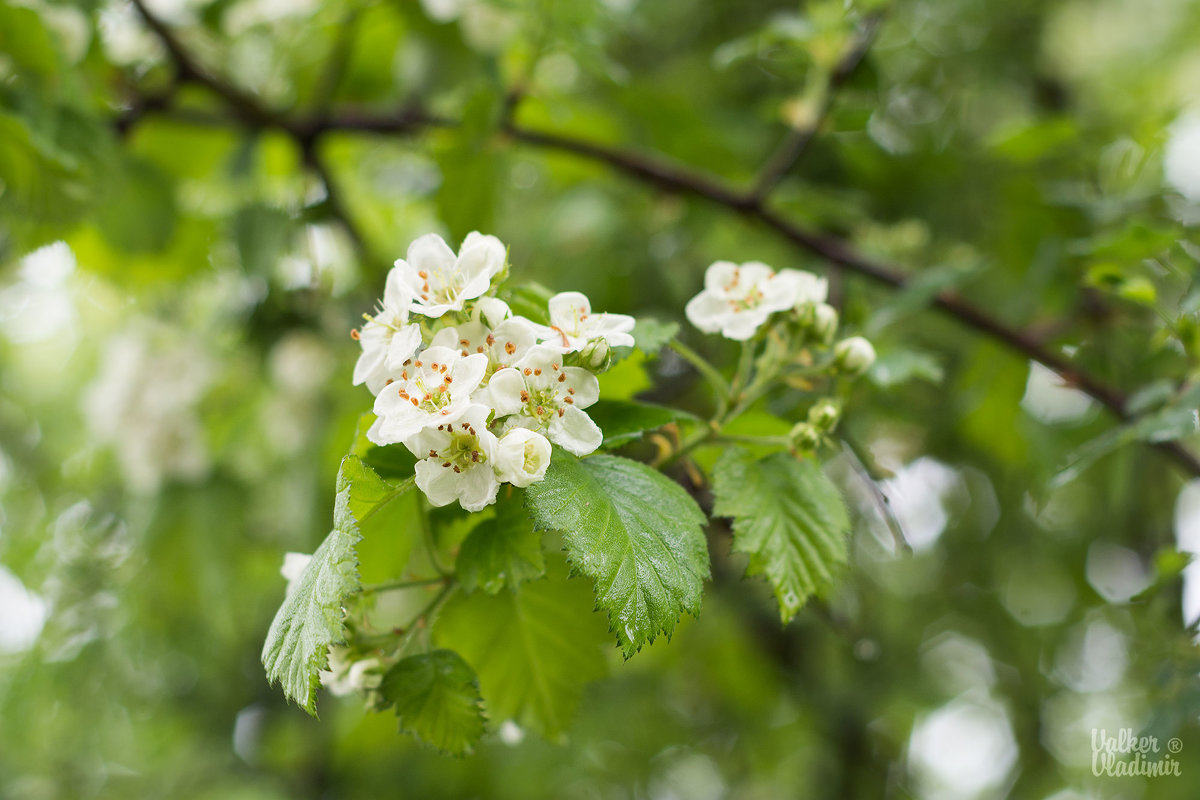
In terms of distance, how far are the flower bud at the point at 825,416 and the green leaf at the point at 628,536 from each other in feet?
0.59

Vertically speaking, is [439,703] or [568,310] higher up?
[568,310]

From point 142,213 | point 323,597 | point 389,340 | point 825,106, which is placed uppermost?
point 825,106

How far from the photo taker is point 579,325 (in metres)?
0.74

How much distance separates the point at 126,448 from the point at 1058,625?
257 cm

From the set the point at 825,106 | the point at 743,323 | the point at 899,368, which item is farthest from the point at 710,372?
the point at 825,106

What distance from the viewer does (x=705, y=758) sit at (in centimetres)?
307

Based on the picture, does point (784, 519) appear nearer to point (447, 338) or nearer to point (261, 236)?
point (447, 338)

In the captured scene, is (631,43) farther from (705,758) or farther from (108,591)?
(705,758)

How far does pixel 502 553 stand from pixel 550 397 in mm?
139

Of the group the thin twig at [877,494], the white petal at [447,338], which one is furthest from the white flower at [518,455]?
the thin twig at [877,494]

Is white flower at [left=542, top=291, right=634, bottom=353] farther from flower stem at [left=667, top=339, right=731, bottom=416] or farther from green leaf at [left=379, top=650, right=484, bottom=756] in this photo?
green leaf at [left=379, top=650, right=484, bottom=756]

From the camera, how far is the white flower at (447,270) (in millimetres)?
741

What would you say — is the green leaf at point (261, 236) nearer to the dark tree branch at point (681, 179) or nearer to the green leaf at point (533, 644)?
the dark tree branch at point (681, 179)

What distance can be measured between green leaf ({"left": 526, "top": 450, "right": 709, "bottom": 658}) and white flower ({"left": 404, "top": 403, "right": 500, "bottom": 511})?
41 mm
